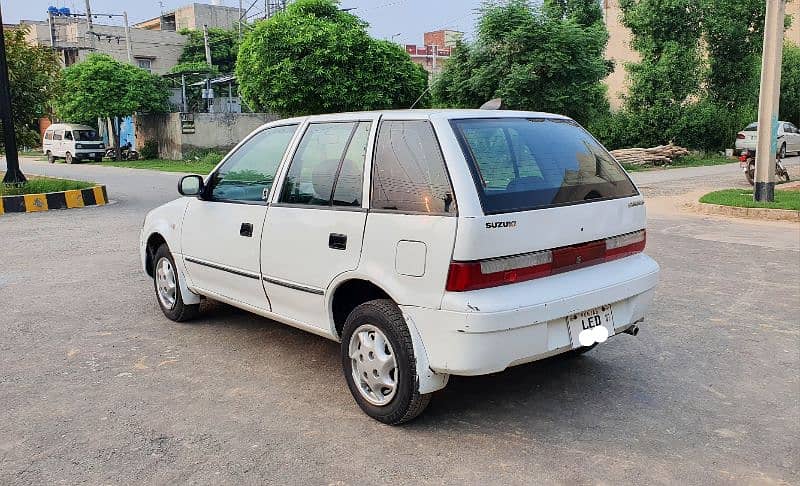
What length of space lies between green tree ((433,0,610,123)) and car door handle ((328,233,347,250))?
17479mm

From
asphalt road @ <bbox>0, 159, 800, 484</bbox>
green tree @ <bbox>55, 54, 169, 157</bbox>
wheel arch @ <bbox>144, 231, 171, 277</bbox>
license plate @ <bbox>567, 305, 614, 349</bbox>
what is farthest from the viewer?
green tree @ <bbox>55, 54, 169, 157</bbox>

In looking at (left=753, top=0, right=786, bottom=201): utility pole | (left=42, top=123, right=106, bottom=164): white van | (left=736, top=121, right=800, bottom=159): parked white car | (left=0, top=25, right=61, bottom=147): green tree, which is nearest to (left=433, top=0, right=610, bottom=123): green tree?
(left=736, top=121, right=800, bottom=159): parked white car

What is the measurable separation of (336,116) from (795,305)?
4204 millimetres

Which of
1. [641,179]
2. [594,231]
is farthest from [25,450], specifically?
[641,179]

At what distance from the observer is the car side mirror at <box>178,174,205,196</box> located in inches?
194

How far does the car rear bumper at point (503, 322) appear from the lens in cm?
320

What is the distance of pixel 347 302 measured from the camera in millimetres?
3980

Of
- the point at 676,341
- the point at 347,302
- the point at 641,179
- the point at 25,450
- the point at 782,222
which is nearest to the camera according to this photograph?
the point at 25,450

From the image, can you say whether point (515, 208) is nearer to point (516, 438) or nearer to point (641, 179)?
point (516, 438)

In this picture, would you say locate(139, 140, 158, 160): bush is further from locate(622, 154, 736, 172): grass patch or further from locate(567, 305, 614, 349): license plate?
locate(567, 305, 614, 349): license plate

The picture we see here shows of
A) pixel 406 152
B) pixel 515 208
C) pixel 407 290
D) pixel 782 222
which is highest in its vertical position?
pixel 406 152

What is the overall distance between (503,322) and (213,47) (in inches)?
1945

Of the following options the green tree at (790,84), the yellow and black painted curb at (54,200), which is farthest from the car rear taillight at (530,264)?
the green tree at (790,84)

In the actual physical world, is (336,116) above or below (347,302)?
above
